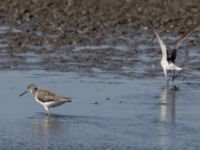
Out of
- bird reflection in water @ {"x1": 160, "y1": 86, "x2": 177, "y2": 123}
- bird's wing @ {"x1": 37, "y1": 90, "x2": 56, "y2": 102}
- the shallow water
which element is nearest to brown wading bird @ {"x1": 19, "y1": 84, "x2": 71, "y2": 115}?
bird's wing @ {"x1": 37, "y1": 90, "x2": 56, "y2": 102}

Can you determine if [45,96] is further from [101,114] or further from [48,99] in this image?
[101,114]

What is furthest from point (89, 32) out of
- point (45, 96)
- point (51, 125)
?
point (51, 125)

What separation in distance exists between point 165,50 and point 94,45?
2978mm

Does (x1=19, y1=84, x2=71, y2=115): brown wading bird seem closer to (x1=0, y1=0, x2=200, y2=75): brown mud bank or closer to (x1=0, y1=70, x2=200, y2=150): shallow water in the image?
(x1=0, y1=70, x2=200, y2=150): shallow water

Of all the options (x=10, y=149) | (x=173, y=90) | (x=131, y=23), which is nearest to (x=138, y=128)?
(x=10, y=149)

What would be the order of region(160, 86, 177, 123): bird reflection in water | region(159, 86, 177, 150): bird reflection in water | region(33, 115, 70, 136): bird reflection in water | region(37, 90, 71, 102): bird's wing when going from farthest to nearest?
1. region(37, 90, 71, 102): bird's wing
2. region(160, 86, 177, 123): bird reflection in water
3. region(33, 115, 70, 136): bird reflection in water
4. region(159, 86, 177, 150): bird reflection in water

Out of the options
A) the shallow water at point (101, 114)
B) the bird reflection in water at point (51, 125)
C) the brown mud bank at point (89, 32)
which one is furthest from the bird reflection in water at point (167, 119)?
the brown mud bank at point (89, 32)

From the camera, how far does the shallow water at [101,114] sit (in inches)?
503

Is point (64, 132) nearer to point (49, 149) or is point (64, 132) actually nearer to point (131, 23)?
point (49, 149)

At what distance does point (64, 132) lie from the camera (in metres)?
13.3

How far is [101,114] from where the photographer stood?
14.5m

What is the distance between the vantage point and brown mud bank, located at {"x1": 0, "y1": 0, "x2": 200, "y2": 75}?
1966 cm

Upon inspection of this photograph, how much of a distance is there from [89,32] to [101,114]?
29.2 feet

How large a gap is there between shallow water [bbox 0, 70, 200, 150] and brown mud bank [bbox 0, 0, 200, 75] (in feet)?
4.18
